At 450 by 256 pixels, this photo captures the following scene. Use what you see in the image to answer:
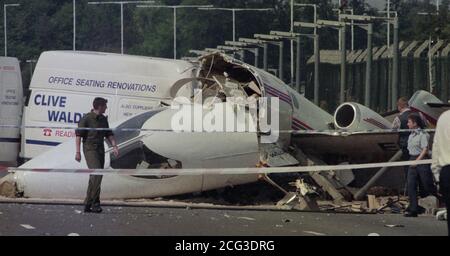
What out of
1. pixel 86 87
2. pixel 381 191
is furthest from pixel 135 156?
pixel 381 191

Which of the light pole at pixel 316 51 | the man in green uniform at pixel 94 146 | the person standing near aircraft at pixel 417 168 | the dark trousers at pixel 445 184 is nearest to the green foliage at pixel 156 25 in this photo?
the light pole at pixel 316 51

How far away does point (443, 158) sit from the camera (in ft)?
33.9

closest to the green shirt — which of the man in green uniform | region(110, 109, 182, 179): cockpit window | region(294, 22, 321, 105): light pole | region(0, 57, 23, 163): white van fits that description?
the man in green uniform

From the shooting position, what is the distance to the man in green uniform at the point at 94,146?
16062 millimetres

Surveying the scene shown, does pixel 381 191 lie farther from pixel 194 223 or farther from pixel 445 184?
pixel 445 184

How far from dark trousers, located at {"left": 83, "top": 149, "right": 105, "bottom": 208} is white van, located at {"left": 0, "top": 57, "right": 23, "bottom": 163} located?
4.76 m

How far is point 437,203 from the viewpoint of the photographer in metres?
17.5

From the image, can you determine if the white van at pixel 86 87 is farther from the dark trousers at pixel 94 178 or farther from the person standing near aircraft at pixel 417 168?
the person standing near aircraft at pixel 417 168

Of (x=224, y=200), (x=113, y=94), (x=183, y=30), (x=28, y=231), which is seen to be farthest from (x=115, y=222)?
(x=183, y=30)

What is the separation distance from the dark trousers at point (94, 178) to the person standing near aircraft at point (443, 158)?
264 inches

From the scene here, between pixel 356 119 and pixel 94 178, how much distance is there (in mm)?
6218

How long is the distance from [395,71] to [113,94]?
1171 cm

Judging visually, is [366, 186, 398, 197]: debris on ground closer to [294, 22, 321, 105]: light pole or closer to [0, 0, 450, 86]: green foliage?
[294, 22, 321, 105]: light pole
